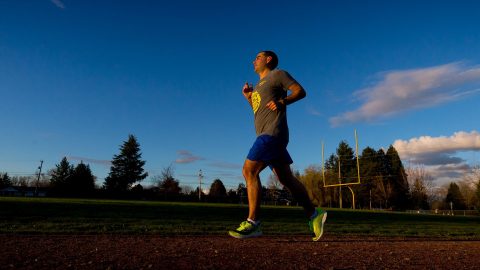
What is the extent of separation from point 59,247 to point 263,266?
2.18 m

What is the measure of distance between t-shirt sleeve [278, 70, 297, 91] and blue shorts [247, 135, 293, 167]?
0.63 metres

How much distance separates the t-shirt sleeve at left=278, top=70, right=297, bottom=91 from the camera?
162 inches

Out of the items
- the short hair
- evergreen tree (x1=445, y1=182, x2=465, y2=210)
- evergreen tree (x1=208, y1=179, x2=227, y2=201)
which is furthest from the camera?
evergreen tree (x1=208, y1=179, x2=227, y2=201)

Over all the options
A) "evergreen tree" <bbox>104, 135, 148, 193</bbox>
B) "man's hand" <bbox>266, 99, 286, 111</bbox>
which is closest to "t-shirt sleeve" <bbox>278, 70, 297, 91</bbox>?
"man's hand" <bbox>266, 99, 286, 111</bbox>

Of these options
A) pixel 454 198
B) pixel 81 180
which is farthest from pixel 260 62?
pixel 454 198

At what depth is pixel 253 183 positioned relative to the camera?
407 centimetres

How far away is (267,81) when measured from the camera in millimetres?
4270

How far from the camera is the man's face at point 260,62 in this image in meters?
4.57

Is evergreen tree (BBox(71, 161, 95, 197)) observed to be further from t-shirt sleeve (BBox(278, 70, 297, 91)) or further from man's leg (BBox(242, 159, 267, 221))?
t-shirt sleeve (BBox(278, 70, 297, 91))

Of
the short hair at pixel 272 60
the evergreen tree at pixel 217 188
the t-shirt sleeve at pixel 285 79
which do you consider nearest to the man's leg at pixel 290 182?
the t-shirt sleeve at pixel 285 79

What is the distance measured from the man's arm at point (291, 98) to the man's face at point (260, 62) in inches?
25.2

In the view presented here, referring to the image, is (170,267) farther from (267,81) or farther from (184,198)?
(184,198)

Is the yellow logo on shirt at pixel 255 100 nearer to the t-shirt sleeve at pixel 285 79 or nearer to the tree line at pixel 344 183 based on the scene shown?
the t-shirt sleeve at pixel 285 79

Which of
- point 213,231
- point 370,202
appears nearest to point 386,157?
point 370,202
